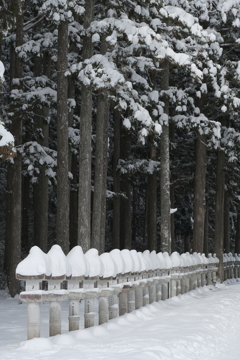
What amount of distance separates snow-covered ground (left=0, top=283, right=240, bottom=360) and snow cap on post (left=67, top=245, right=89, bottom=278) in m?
0.82

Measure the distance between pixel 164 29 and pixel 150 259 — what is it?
30.6 feet

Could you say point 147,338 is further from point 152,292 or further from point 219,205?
point 219,205

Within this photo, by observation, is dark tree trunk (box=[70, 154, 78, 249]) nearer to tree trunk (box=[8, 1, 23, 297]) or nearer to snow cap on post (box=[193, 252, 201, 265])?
tree trunk (box=[8, 1, 23, 297])

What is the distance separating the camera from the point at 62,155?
19.8m

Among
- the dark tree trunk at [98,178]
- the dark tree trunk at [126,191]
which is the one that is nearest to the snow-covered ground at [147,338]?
the dark tree trunk at [98,178]

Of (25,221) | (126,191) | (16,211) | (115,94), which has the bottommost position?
(16,211)

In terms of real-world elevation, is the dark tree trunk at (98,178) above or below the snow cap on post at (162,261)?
above

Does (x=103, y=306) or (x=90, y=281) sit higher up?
(x=90, y=281)

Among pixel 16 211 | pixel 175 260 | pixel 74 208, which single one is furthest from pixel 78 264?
pixel 74 208

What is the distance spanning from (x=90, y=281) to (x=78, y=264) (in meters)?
0.67

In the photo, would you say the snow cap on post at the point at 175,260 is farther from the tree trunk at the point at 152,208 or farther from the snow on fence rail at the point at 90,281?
the tree trunk at the point at 152,208

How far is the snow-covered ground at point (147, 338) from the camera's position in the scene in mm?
7730

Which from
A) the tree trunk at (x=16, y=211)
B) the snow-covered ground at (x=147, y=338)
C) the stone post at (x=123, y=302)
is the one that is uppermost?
the tree trunk at (x=16, y=211)

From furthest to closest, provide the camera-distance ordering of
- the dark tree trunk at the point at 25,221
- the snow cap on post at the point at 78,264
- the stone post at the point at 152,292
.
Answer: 1. the dark tree trunk at the point at 25,221
2. the stone post at the point at 152,292
3. the snow cap on post at the point at 78,264
